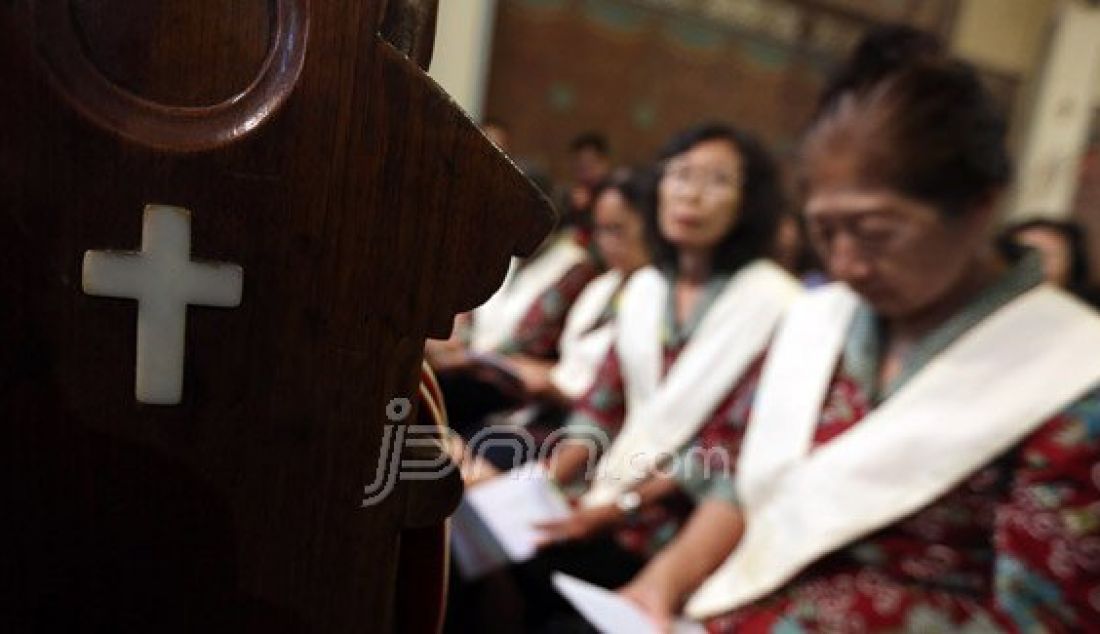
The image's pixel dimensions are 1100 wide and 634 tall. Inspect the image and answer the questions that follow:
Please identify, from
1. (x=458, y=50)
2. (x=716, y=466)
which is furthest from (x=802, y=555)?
(x=458, y=50)

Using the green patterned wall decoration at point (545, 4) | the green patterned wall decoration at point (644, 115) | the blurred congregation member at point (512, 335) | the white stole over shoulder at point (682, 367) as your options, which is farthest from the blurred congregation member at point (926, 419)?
the green patterned wall decoration at point (644, 115)

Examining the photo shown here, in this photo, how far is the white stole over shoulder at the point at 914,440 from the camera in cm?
84

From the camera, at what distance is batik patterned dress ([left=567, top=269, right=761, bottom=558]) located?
50.4 inches

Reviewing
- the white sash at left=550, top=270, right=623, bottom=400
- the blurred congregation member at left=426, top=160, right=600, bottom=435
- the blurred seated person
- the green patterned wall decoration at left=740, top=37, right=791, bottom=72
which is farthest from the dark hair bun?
the green patterned wall decoration at left=740, top=37, right=791, bottom=72

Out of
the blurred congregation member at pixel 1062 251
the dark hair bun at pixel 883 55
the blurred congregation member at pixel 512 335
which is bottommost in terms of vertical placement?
the blurred congregation member at pixel 512 335

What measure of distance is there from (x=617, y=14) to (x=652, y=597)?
165 inches

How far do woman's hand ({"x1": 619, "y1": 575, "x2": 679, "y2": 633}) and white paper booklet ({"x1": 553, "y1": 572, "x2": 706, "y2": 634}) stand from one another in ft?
0.50

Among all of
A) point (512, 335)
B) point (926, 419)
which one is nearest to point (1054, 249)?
point (512, 335)

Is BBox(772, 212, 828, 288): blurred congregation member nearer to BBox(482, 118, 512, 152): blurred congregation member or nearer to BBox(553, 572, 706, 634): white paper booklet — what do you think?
BBox(482, 118, 512, 152): blurred congregation member

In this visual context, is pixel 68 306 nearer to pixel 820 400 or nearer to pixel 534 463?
pixel 820 400

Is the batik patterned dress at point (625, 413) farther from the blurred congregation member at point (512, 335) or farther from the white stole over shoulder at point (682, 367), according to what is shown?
the blurred congregation member at point (512, 335)

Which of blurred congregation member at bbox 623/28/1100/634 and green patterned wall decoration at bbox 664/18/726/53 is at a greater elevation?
green patterned wall decoration at bbox 664/18/726/53

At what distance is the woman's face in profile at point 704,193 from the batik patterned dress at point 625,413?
0.12 meters

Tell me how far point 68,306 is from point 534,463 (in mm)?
1043
